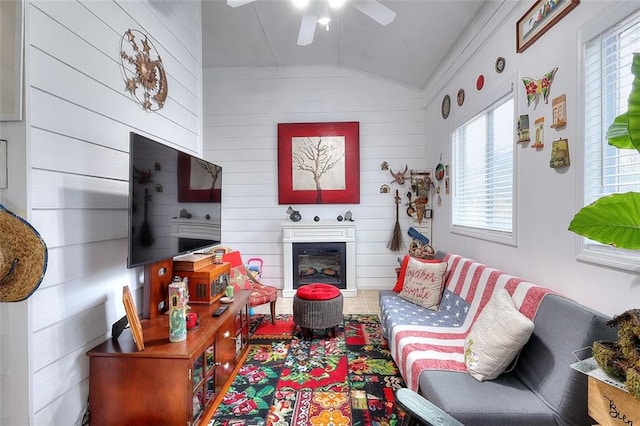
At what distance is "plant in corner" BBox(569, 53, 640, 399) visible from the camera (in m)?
0.86

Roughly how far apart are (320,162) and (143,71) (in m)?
2.61

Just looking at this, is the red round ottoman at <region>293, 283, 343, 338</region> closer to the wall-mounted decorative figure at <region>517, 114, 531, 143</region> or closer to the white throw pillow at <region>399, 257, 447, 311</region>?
the white throw pillow at <region>399, 257, 447, 311</region>

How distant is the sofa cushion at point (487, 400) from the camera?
1.20m

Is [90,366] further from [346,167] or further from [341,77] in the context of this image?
[341,77]

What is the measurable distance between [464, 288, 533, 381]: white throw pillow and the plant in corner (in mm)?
421

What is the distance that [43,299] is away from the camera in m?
1.22

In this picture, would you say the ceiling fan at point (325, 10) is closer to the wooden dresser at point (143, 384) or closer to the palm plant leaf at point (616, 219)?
the palm plant leaf at point (616, 219)

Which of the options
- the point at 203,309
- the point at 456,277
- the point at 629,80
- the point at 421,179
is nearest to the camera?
the point at 629,80

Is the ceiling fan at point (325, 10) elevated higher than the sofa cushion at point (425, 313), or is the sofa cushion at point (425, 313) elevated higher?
the ceiling fan at point (325, 10)

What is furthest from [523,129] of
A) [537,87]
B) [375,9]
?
[375,9]

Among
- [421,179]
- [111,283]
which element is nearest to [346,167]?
[421,179]

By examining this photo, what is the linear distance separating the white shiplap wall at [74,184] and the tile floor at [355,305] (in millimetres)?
1834

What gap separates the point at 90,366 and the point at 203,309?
670mm

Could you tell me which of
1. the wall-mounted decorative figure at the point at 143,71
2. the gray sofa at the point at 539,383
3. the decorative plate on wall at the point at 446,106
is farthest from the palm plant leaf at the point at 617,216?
the decorative plate on wall at the point at 446,106
